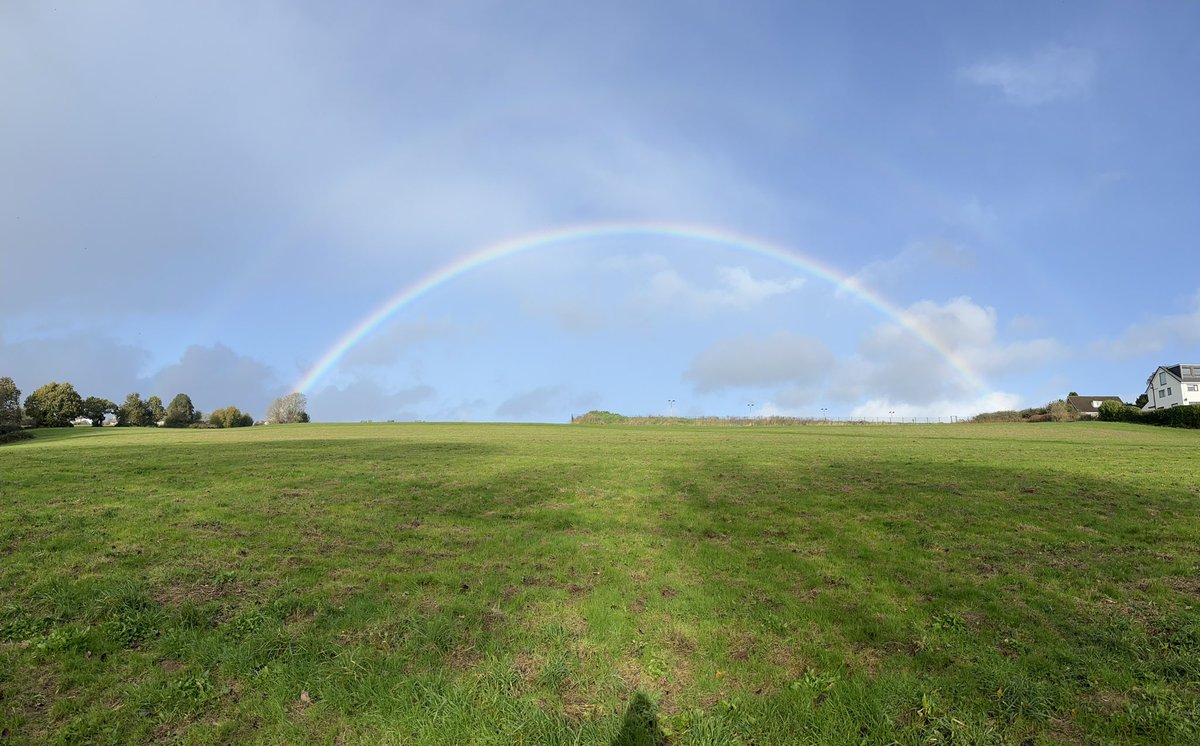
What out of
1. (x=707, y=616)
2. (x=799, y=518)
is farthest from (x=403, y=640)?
(x=799, y=518)

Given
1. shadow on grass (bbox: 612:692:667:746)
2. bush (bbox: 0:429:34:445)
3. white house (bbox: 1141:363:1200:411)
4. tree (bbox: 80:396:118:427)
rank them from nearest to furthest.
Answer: shadow on grass (bbox: 612:692:667:746) < bush (bbox: 0:429:34:445) < white house (bbox: 1141:363:1200:411) < tree (bbox: 80:396:118:427)

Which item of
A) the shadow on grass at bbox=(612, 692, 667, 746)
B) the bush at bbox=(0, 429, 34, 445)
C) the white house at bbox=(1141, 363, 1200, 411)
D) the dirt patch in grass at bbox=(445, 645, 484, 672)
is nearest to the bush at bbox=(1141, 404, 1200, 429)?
the white house at bbox=(1141, 363, 1200, 411)

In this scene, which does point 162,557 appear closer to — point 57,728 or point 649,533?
point 57,728

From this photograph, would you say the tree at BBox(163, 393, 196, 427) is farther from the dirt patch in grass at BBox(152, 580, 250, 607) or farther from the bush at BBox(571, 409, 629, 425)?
the dirt patch in grass at BBox(152, 580, 250, 607)

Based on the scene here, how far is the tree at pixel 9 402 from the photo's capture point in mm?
82000

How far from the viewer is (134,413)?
13625 cm

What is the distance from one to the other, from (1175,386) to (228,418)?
21419 centimetres

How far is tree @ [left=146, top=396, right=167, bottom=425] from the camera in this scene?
143 m

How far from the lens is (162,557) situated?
480 inches

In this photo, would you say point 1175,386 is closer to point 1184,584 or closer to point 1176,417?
point 1176,417

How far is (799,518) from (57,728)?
15.6 metres

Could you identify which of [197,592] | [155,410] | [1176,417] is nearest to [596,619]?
[197,592]

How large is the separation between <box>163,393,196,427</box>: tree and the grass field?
528 feet

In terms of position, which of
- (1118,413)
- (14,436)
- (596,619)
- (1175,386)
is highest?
(1175,386)
